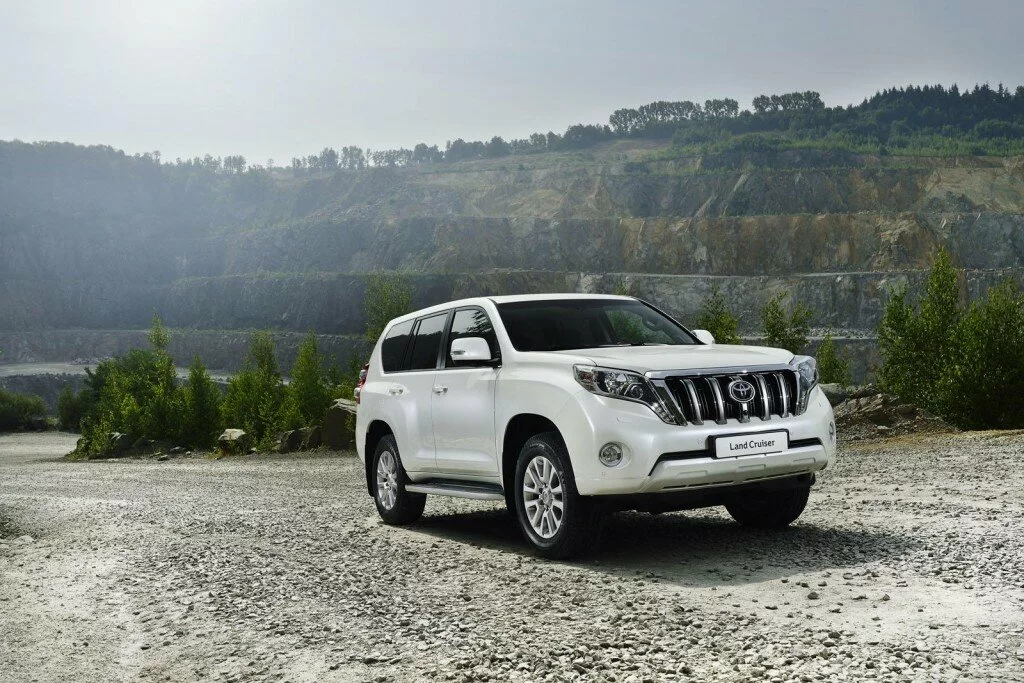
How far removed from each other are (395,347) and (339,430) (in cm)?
1686

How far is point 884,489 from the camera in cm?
1112

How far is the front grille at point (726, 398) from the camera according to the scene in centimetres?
706

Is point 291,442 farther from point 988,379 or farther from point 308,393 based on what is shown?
point 988,379

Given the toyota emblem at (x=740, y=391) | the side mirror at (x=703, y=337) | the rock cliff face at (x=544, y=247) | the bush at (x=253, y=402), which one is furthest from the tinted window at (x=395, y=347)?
the rock cliff face at (x=544, y=247)

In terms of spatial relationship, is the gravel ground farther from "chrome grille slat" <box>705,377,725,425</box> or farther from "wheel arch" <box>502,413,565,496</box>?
"chrome grille slat" <box>705,377,725,425</box>

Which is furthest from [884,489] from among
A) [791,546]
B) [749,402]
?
[749,402]

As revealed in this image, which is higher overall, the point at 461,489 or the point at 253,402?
the point at 461,489

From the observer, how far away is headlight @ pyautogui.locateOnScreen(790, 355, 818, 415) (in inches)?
298

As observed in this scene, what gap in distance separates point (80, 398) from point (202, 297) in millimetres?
67829

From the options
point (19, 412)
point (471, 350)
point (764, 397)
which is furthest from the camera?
point (19, 412)

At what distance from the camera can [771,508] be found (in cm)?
846

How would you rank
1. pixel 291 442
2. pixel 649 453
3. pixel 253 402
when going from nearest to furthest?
pixel 649 453, pixel 291 442, pixel 253 402

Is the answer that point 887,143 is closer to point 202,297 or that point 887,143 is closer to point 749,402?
point 202,297

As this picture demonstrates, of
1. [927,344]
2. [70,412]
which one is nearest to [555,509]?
[927,344]
